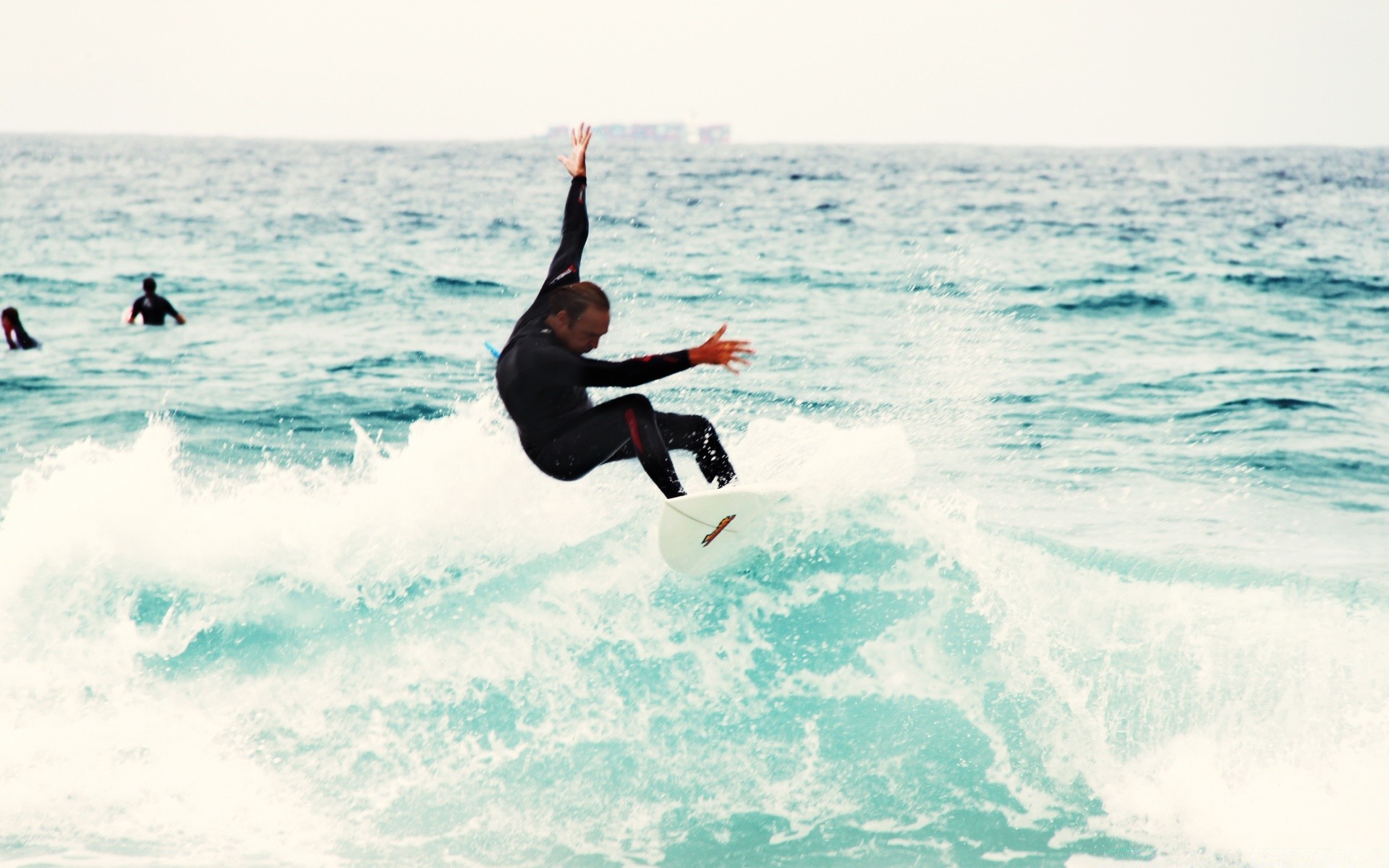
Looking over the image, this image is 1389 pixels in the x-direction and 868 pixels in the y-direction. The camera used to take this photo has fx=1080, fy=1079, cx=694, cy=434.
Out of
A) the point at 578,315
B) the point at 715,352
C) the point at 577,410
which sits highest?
the point at 578,315

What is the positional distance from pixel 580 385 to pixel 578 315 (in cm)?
31

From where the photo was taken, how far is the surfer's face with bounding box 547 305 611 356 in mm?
4824

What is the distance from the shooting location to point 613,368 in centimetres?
473

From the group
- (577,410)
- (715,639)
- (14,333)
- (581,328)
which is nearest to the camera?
(581,328)

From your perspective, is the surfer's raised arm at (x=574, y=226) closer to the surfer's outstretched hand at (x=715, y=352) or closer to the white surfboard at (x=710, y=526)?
the surfer's outstretched hand at (x=715, y=352)

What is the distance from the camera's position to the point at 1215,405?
12.0 m

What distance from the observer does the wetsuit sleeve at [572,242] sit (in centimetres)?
524

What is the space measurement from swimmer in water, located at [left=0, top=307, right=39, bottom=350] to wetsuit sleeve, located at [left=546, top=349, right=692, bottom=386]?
1279 centimetres

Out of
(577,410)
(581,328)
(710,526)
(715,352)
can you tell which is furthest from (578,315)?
(710,526)

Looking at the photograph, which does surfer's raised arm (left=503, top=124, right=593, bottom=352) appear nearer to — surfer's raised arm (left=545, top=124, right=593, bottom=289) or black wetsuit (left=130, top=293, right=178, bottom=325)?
surfer's raised arm (left=545, top=124, right=593, bottom=289)

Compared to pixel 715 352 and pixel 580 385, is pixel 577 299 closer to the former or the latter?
pixel 580 385

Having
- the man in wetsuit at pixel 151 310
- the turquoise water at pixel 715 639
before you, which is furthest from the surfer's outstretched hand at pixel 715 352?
the man in wetsuit at pixel 151 310

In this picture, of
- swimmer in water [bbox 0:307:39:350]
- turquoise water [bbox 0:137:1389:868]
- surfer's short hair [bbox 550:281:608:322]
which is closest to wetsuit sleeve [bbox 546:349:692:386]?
surfer's short hair [bbox 550:281:608:322]

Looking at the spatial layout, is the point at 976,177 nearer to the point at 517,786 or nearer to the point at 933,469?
the point at 933,469
